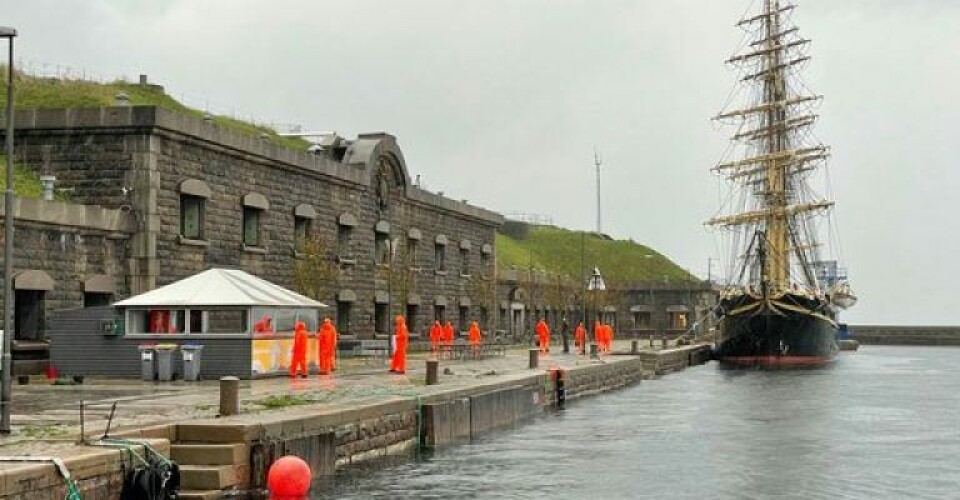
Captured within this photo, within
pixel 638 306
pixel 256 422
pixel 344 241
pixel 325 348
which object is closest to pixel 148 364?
pixel 325 348

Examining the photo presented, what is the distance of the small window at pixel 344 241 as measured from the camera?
43750 mm

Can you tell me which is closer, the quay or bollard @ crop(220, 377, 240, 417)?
the quay

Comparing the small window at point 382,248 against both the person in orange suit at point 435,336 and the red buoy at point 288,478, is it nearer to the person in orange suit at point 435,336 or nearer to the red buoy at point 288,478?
the person in orange suit at point 435,336

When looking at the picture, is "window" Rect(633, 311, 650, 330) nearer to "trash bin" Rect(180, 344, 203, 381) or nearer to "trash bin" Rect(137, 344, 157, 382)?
"trash bin" Rect(180, 344, 203, 381)

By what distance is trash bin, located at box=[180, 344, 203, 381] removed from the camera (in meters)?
27.2

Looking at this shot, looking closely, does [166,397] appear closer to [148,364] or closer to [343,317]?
[148,364]

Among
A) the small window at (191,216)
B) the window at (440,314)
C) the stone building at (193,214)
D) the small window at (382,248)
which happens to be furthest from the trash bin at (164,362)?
the window at (440,314)

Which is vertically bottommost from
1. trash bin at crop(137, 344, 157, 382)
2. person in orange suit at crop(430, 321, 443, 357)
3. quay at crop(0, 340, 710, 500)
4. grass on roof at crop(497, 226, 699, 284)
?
quay at crop(0, 340, 710, 500)

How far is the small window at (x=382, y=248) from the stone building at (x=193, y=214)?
5 cm

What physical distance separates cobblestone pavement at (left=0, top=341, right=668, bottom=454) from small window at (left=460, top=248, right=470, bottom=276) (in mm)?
23982

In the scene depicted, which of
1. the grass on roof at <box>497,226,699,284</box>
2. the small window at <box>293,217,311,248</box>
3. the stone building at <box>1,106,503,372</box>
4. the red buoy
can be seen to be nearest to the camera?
the red buoy

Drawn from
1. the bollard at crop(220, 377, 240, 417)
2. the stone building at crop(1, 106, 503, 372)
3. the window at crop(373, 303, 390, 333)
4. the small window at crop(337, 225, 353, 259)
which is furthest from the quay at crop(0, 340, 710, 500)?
the window at crop(373, 303, 390, 333)

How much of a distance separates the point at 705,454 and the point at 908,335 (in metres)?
129

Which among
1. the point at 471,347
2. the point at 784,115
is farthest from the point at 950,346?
the point at 471,347
